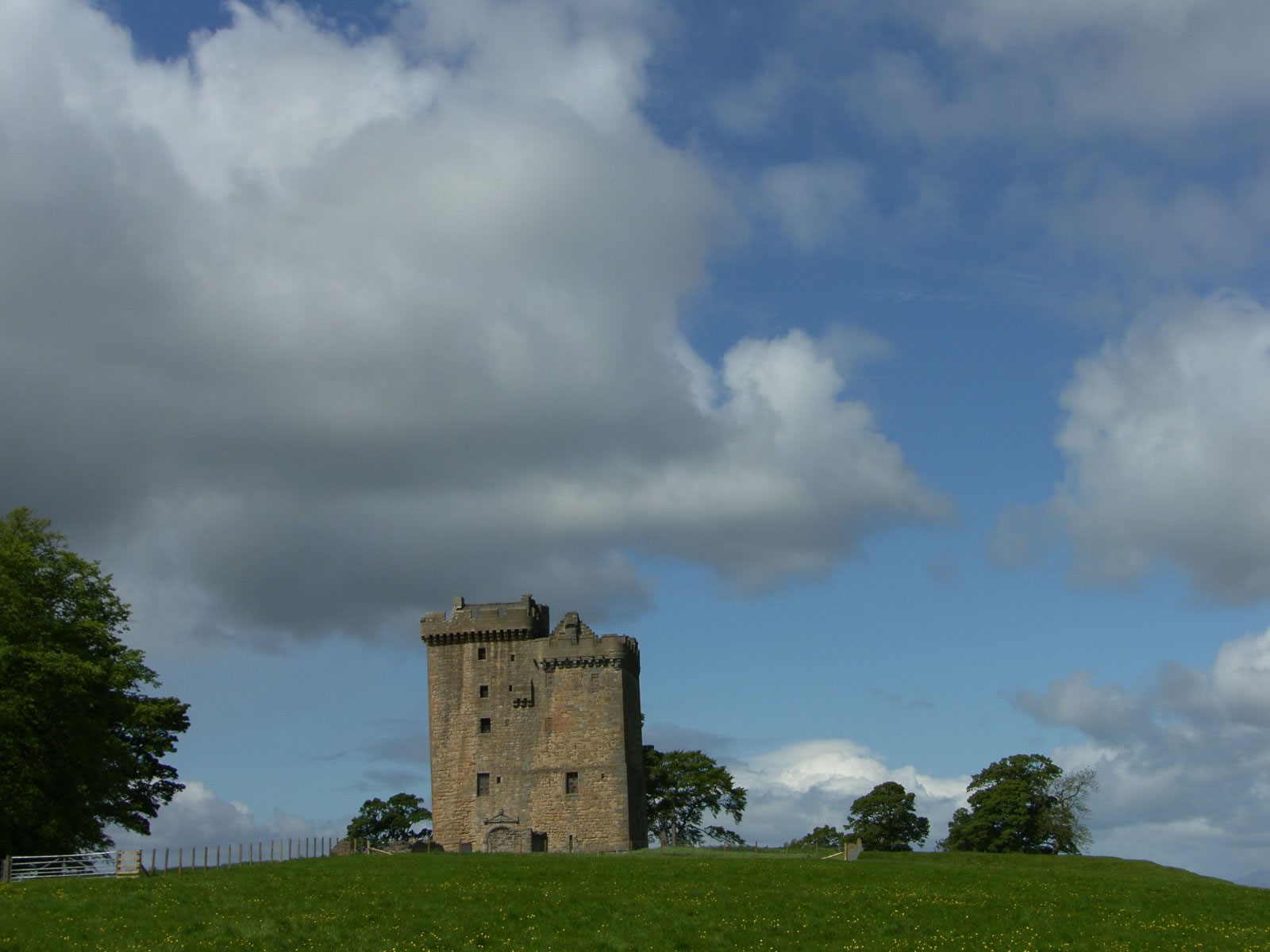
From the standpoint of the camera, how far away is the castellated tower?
2788 inches

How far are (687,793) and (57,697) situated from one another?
51941 millimetres

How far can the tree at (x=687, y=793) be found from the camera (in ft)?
312

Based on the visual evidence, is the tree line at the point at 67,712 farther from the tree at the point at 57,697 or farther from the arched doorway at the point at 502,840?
the arched doorway at the point at 502,840

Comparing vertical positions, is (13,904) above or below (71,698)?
below

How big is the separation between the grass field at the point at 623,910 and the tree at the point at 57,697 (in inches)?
368

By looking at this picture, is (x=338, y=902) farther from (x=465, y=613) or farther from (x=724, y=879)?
(x=465, y=613)

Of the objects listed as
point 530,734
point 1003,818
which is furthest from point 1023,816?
point 530,734

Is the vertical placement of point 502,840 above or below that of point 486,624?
below

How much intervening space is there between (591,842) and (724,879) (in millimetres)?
24936

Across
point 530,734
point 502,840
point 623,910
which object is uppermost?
→ point 530,734

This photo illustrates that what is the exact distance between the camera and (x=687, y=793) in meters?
95.8

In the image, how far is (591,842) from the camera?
69875 millimetres

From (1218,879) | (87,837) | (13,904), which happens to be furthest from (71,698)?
(1218,879)

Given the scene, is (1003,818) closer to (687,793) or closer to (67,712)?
(687,793)
